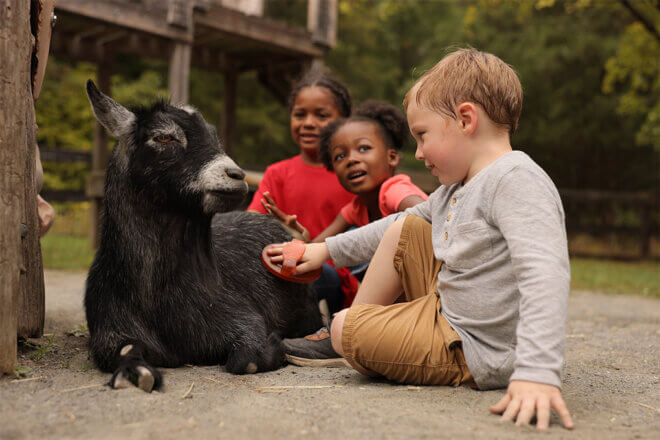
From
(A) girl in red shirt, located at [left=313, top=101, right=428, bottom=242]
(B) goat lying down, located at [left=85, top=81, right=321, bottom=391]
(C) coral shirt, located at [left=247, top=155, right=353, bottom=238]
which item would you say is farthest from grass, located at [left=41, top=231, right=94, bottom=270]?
(B) goat lying down, located at [left=85, top=81, right=321, bottom=391]

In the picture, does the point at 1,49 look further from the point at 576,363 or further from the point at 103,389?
the point at 576,363

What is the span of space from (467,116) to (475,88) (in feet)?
0.34

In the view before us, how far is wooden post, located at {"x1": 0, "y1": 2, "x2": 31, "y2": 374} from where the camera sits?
222 cm

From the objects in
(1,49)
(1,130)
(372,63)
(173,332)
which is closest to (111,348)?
(173,332)

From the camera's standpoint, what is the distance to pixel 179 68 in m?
7.89

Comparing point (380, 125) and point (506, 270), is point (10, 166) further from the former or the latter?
point (380, 125)

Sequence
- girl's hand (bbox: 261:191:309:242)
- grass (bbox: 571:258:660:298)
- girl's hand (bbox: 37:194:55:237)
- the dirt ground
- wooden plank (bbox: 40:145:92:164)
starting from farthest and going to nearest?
wooden plank (bbox: 40:145:92:164), grass (bbox: 571:258:660:298), girl's hand (bbox: 261:191:309:242), girl's hand (bbox: 37:194:55:237), the dirt ground

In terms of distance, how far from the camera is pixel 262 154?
18.1m

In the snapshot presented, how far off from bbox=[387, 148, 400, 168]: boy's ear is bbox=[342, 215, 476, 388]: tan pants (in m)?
1.43

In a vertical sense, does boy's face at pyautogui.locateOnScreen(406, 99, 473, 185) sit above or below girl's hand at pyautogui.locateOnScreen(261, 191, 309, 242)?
above

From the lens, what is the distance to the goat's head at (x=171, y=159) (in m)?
2.40

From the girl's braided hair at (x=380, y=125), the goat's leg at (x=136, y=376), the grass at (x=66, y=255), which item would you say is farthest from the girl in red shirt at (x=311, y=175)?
the grass at (x=66, y=255)

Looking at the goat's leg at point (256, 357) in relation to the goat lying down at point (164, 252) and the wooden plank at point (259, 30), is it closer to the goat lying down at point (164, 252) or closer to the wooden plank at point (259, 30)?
the goat lying down at point (164, 252)

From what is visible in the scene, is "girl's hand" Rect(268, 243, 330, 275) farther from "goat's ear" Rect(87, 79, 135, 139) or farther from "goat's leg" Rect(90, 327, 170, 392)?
"goat's ear" Rect(87, 79, 135, 139)
